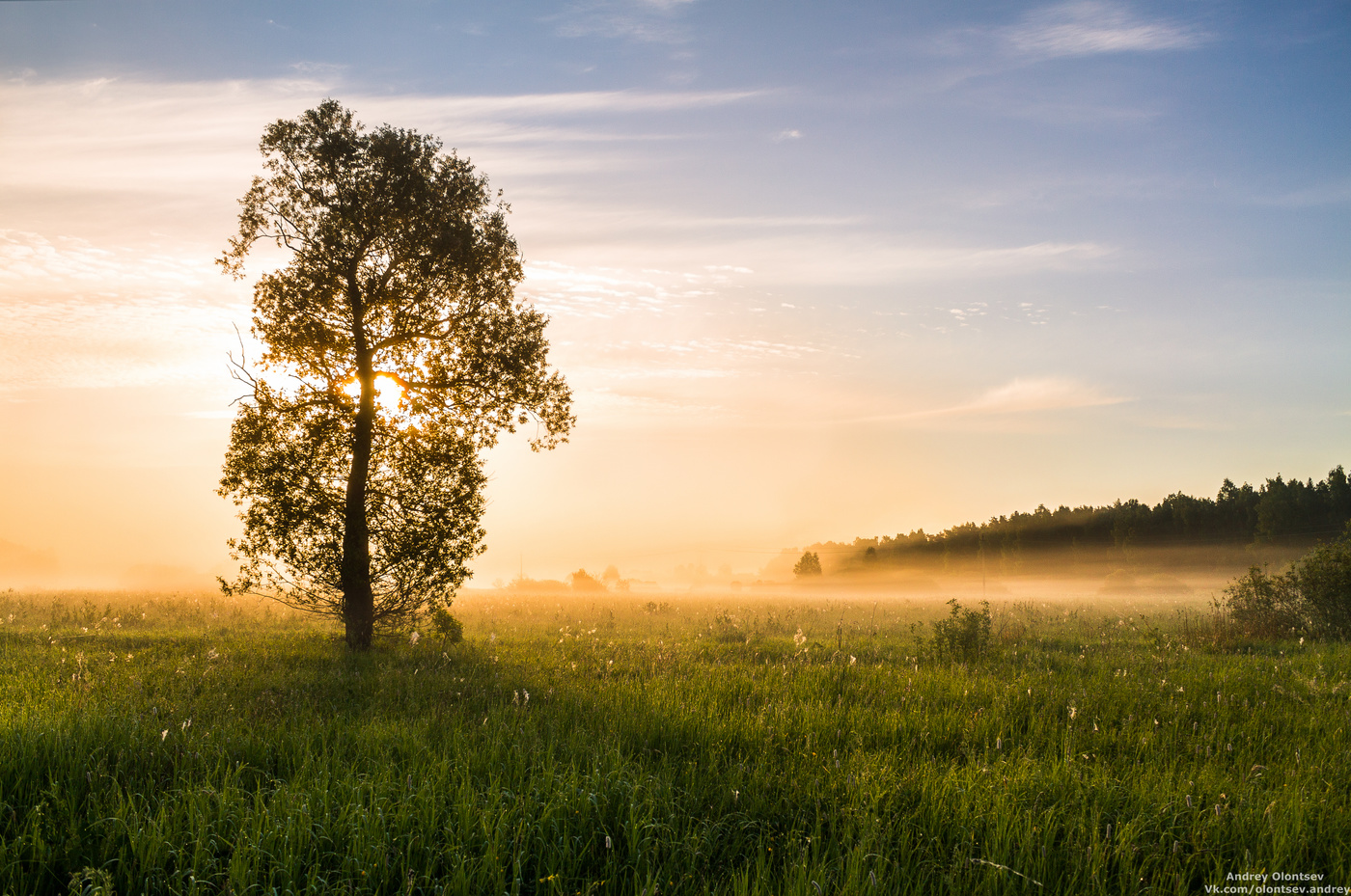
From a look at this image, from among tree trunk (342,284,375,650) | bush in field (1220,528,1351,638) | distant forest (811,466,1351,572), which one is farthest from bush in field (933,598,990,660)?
distant forest (811,466,1351,572)

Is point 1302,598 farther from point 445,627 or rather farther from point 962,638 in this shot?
point 445,627

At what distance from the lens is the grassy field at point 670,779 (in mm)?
4066

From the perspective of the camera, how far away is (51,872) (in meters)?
3.91

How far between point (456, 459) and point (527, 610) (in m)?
11.9

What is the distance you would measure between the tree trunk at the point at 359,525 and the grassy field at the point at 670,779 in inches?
133

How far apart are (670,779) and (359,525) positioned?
11624 mm

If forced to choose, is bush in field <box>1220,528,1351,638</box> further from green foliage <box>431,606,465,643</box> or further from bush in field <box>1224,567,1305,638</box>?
green foliage <box>431,606,465,643</box>

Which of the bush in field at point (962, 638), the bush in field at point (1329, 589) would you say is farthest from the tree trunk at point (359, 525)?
the bush in field at point (1329, 589)

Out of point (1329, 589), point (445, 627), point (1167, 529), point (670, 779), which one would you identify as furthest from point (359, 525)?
point (1167, 529)

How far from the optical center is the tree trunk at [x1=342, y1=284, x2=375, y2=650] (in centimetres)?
1427

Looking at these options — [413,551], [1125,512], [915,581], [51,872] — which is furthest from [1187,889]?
[1125,512]

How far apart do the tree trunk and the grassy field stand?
11.1 ft

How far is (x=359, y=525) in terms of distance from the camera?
47.3 ft

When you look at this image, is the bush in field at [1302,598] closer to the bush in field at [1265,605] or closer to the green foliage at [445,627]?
the bush in field at [1265,605]
